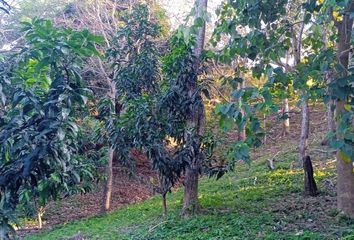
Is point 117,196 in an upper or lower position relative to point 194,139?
lower

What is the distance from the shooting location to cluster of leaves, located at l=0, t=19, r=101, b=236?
6.53ft

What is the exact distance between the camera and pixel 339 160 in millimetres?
5258

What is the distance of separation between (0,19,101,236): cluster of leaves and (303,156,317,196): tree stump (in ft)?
17.2

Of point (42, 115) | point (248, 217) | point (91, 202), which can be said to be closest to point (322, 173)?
point (248, 217)

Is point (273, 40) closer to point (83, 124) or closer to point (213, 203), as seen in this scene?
point (213, 203)

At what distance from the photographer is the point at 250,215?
6098 mm

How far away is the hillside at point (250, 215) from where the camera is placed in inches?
205

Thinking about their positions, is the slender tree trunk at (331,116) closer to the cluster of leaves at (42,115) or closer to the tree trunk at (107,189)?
the cluster of leaves at (42,115)

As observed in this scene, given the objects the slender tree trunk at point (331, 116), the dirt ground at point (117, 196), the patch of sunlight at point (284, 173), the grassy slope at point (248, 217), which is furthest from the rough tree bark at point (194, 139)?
the patch of sunlight at point (284, 173)

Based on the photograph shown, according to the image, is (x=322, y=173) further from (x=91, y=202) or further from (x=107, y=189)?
(x=91, y=202)

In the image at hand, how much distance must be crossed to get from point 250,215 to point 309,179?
1.40 meters

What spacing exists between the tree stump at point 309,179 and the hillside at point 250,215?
0.52ft

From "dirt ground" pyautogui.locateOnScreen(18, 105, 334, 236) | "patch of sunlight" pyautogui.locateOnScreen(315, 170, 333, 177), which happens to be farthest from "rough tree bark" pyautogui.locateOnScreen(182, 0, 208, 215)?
"patch of sunlight" pyautogui.locateOnScreen(315, 170, 333, 177)

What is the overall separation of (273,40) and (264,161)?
283 inches
